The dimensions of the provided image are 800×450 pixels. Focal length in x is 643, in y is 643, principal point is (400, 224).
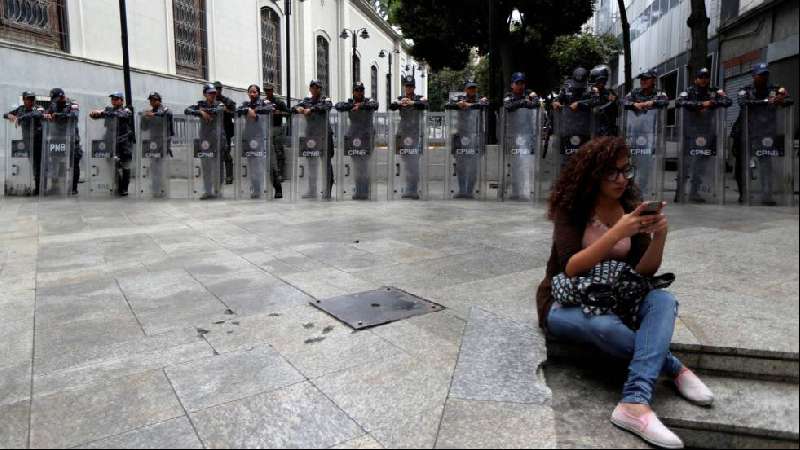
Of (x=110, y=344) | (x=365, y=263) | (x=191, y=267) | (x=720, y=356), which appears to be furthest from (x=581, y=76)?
(x=110, y=344)

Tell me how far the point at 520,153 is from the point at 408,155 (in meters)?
1.93

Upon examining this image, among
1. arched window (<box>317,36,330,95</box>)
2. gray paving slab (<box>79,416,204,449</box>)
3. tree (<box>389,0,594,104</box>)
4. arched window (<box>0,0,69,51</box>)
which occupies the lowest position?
gray paving slab (<box>79,416,204,449</box>)

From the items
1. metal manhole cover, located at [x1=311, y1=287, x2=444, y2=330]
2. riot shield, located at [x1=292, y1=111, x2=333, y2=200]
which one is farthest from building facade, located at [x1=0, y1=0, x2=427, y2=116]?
metal manhole cover, located at [x1=311, y1=287, x2=444, y2=330]

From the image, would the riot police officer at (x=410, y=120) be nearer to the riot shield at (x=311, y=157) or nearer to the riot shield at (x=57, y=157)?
the riot shield at (x=311, y=157)

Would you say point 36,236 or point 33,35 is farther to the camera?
point 33,35

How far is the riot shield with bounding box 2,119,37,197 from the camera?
40.8ft

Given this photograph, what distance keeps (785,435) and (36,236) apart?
8.23 meters

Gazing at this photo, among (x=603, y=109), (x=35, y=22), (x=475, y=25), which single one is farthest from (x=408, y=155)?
(x=475, y=25)

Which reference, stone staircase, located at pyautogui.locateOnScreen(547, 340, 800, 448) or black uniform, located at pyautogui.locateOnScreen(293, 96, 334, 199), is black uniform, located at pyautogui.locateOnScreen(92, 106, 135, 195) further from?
stone staircase, located at pyautogui.locateOnScreen(547, 340, 800, 448)

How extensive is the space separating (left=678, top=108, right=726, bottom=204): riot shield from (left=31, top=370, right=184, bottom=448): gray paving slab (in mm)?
9176

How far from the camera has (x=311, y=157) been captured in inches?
450

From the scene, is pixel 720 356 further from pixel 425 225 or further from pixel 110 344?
pixel 425 225

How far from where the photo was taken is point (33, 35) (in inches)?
605

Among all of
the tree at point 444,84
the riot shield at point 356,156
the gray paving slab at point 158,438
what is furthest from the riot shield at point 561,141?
the tree at point 444,84
